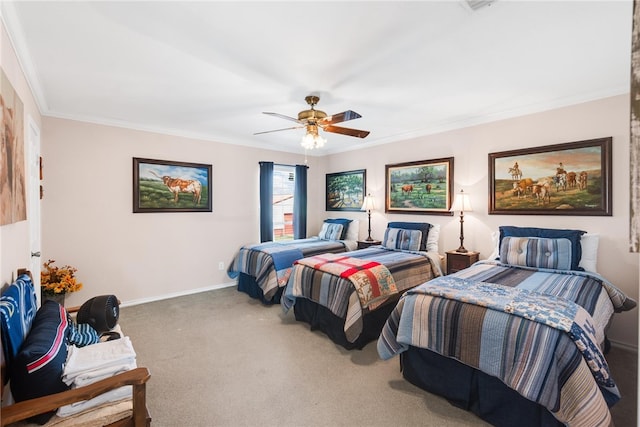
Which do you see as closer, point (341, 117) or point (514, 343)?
point (514, 343)

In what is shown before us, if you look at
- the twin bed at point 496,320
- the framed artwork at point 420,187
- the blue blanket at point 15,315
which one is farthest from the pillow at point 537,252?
the blue blanket at point 15,315

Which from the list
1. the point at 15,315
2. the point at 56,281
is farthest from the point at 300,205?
the point at 15,315

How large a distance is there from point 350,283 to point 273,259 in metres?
1.48

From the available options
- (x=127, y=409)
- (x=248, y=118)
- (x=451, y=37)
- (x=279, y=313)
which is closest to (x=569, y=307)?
(x=451, y=37)

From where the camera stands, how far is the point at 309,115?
2.97 m

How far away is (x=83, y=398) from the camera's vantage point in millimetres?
1347

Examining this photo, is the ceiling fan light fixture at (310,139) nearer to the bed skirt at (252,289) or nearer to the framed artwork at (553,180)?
the bed skirt at (252,289)

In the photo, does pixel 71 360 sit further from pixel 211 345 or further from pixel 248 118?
pixel 248 118

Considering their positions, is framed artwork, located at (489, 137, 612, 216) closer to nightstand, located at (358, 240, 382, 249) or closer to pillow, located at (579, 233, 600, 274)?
pillow, located at (579, 233, 600, 274)

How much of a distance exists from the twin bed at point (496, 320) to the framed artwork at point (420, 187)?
1.04 meters

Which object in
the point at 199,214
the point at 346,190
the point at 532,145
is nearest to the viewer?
the point at 532,145

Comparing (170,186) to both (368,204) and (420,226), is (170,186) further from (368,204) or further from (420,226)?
(420,226)

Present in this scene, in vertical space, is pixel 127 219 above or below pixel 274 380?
above

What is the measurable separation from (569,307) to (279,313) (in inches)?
114
